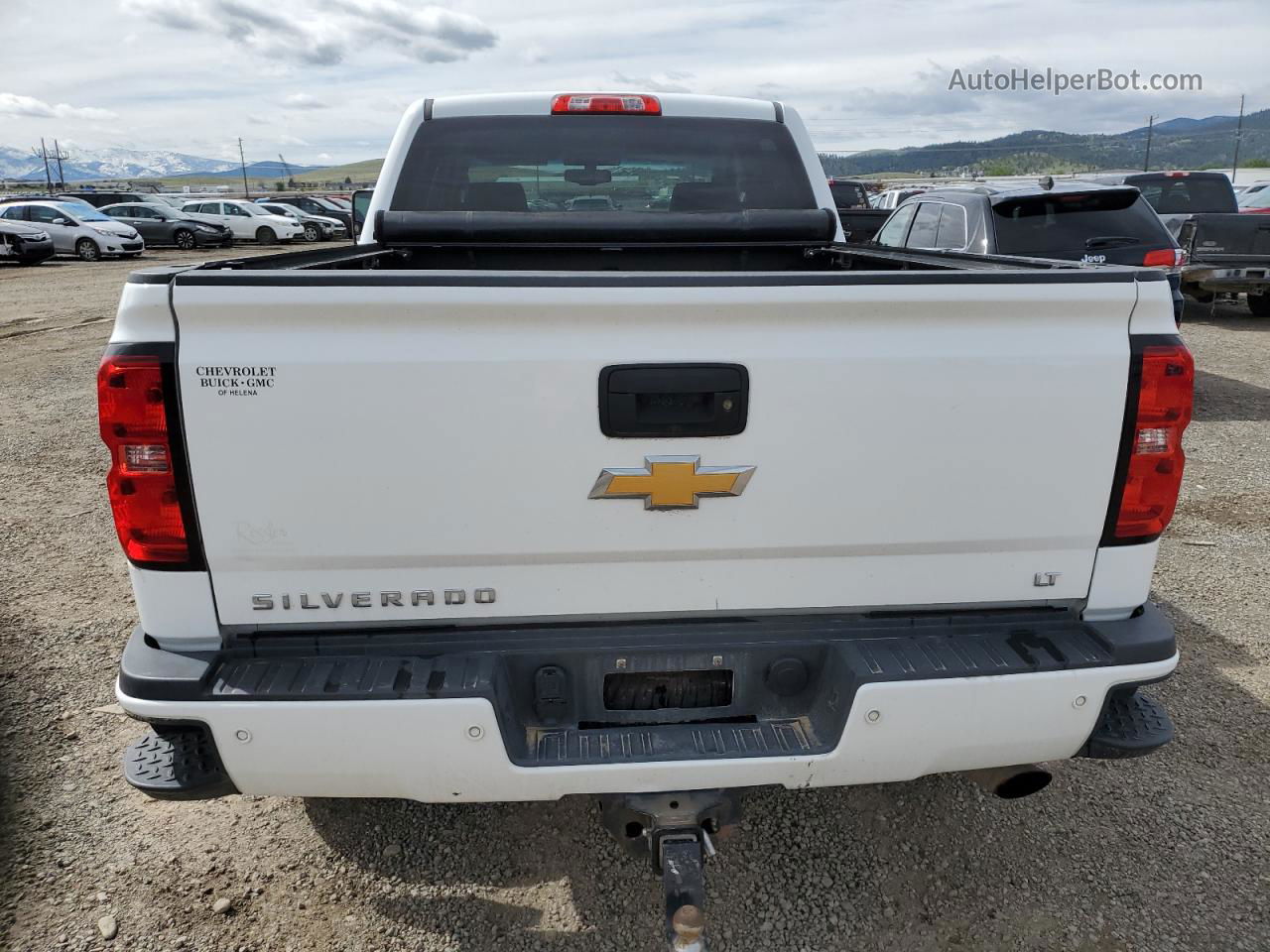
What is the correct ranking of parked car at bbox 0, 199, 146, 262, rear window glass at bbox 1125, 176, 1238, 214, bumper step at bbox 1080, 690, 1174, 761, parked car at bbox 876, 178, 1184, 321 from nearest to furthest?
1. bumper step at bbox 1080, 690, 1174, 761
2. parked car at bbox 876, 178, 1184, 321
3. rear window glass at bbox 1125, 176, 1238, 214
4. parked car at bbox 0, 199, 146, 262

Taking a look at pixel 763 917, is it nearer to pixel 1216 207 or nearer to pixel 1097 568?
Result: pixel 1097 568

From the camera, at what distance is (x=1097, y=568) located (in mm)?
2268

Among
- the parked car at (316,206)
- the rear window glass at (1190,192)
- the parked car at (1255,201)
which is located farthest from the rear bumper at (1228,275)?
the parked car at (316,206)

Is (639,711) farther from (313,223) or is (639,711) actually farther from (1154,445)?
(313,223)

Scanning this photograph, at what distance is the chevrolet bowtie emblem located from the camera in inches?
81.6

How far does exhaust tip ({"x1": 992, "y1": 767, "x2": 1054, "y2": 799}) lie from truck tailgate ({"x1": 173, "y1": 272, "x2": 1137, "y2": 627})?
0.61 m

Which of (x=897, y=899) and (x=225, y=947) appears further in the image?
(x=897, y=899)

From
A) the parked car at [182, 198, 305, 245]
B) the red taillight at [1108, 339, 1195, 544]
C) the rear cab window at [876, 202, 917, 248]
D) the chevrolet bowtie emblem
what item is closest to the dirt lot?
the red taillight at [1108, 339, 1195, 544]

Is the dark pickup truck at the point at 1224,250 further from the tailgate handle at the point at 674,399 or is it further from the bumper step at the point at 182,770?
the bumper step at the point at 182,770

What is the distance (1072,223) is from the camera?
7.98 meters

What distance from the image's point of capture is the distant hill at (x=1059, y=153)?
106312 mm

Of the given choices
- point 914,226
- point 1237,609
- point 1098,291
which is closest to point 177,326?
point 1098,291

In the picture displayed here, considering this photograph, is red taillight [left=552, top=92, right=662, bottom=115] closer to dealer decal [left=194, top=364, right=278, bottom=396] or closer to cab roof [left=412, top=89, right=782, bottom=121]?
cab roof [left=412, top=89, right=782, bottom=121]

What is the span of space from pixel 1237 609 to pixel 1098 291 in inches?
128
